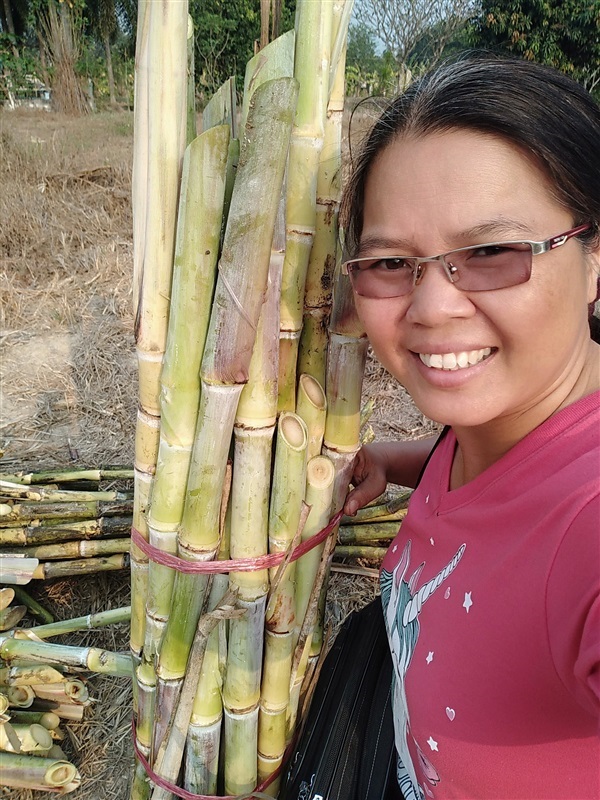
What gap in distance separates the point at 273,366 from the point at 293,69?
496mm

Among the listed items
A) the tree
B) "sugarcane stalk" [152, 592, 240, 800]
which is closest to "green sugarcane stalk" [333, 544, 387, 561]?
"sugarcane stalk" [152, 592, 240, 800]

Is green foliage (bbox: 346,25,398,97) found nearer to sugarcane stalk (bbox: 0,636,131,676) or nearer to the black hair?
the black hair

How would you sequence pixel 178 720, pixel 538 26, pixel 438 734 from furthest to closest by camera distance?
pixel 538 26, pixel 178 720, pixel 438 734

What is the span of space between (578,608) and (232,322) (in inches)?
24.6

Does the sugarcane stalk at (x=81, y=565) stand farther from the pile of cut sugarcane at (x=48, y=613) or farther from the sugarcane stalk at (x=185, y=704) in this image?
the sugarcane stalk at (x=185, y=704)

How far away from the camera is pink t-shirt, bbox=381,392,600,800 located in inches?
26.6

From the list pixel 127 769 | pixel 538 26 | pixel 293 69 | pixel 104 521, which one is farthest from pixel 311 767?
pixel 538 26

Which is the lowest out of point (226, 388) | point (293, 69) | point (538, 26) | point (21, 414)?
point (21, 414)

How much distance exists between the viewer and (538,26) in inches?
501

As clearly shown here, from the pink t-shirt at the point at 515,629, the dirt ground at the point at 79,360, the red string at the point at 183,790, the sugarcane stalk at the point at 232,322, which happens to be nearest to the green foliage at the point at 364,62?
the dirt ground at the point at 79,360

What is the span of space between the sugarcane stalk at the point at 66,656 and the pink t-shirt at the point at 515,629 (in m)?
0.97

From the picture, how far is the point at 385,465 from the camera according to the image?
1533 mm

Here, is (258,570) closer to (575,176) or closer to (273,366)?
(273,366)

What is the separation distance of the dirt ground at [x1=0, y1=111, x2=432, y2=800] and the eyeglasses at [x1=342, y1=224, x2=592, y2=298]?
1.77 metres
